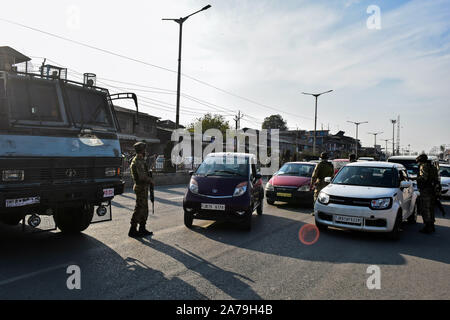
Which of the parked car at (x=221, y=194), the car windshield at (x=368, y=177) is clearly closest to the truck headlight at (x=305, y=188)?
the car windshield at (x=368, y=177)

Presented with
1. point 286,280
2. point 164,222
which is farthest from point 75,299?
point 164,222

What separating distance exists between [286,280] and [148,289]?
1.82 metres

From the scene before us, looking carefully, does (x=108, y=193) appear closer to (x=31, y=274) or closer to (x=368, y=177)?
(x=31, y=274)

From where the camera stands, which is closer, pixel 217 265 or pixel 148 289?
pixel 148 289

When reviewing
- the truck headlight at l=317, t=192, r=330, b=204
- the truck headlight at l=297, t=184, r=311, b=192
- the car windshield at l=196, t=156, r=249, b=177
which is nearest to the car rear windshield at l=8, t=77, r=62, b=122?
the car windshield at l=196, t=156, r=249, b=177

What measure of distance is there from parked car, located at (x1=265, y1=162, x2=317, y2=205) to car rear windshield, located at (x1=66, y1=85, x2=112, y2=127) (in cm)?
676

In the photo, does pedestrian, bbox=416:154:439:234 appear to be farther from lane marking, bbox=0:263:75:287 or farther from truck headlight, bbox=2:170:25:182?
truck headlight, bbox=2:170:25:182

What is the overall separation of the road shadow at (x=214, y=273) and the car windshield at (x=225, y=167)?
2.53 m

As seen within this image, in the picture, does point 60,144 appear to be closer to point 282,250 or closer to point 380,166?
point 282,250

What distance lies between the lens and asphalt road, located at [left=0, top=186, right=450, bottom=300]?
4145mm

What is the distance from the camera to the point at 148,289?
4125mm

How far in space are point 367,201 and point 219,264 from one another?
366 centimetres

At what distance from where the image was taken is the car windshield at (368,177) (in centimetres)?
798

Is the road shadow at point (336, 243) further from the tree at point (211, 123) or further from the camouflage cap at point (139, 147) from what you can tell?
the tree at point (211, 123)
